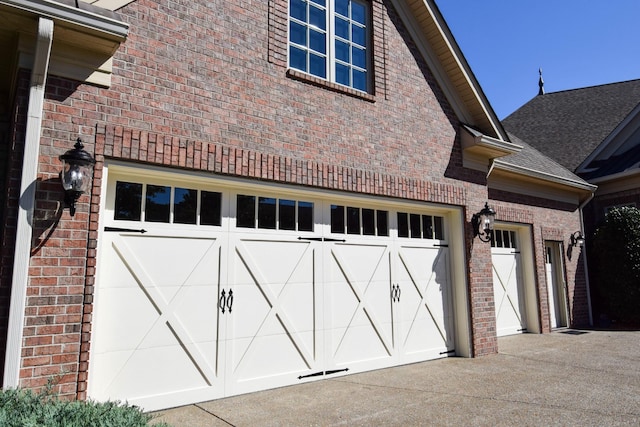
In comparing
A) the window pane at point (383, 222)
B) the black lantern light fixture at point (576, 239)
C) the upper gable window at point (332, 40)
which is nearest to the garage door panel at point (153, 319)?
the window pane at point (383, 222)

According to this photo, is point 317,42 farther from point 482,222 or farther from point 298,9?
point 482,222

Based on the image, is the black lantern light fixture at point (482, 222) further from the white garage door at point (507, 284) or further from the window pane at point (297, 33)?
the window pane at point (297, 33)

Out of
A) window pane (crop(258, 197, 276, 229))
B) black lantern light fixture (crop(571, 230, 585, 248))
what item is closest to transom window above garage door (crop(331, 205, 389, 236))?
window pane (crop(258, 197, 276, 229))

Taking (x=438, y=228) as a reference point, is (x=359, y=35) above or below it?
above

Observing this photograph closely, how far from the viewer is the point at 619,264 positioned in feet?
38.1

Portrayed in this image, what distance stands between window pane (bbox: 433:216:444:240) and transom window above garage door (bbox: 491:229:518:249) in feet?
8.90

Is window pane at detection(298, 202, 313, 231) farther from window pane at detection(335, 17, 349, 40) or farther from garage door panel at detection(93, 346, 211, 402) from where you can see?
window pane at detection(335, 17, 349, 40)

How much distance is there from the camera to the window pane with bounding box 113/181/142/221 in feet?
16.0

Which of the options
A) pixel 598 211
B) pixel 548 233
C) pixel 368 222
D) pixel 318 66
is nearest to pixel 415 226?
pixel 368 222

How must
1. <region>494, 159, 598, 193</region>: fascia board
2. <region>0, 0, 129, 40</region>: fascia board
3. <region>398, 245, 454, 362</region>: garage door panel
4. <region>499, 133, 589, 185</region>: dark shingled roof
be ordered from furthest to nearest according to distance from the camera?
1. <region>499, 133, 589, 185</region>: dark shingled roof
2. <region>494, 159, 598, 193</region>: fascia board
3. <region>398, 245, 454, 362</region>: garage door panel
4. <region>0, 0, 129, 40</region>: fascia board

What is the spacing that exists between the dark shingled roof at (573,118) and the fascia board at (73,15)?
14.3 meters

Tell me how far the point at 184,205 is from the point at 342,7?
4.13 m

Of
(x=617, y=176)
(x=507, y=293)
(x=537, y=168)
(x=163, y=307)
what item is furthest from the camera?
(x=617, y=176)

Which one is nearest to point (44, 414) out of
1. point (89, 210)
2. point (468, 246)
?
point (89, 210)
